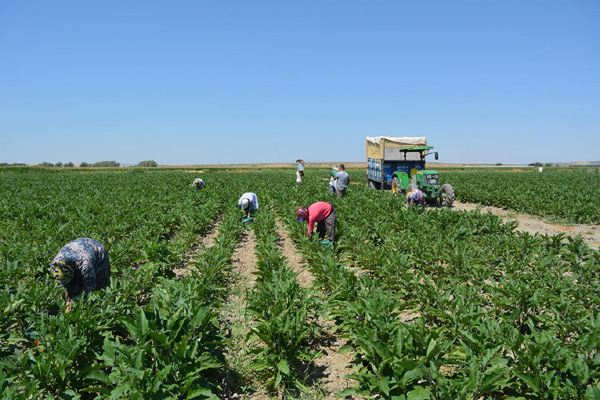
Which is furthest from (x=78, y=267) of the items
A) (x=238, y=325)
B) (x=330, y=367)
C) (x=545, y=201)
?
(x=545, y=201)

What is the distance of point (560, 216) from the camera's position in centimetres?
1295

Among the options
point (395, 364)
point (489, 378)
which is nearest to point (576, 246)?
point (489, 378)

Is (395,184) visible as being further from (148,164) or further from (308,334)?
(148,164)

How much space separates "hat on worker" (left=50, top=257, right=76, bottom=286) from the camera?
3.68 metres

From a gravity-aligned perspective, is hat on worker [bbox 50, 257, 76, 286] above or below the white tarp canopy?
below

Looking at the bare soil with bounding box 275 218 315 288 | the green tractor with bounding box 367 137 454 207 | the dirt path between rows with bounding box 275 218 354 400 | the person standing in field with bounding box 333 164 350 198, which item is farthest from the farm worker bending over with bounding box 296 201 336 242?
the green tractor with bounding box 367 137 454 207

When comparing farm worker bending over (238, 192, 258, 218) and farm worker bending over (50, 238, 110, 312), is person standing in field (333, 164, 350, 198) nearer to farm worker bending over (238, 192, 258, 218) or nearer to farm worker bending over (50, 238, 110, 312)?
farm worker bending over (238, 192, 258, 218)

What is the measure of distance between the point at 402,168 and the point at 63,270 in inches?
643

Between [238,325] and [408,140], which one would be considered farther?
[408,140]

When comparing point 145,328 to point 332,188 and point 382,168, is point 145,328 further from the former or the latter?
point 382,168

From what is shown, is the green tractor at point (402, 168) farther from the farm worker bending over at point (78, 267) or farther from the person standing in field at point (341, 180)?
the farm worker bending over at point (78, 267)

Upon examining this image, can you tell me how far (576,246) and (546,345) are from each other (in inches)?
160

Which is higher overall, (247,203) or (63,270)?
(247,203)

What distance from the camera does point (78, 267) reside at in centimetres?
404
